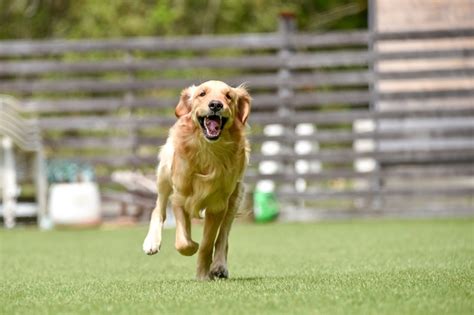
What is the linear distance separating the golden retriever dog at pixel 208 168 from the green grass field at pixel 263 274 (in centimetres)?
20

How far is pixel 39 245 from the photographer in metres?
10.2

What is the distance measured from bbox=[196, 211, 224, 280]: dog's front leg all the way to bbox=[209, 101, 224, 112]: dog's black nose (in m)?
0.61

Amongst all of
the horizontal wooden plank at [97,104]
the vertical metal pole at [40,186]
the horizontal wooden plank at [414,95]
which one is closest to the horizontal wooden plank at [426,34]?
the horizontal wooden plank at [414,95]

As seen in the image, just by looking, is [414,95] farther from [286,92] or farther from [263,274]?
[263,274]

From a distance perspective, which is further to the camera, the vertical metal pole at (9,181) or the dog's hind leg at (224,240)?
the vertical metal pole at (9,181)

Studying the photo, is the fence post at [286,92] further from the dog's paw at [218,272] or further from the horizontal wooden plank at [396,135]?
the dog's paw at [218,272]

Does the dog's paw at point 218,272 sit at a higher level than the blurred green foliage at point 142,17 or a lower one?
lower

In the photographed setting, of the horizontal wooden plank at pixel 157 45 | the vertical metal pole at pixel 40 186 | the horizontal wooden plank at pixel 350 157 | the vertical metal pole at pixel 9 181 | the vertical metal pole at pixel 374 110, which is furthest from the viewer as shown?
the horizontal wooden plank at pixel 157 45

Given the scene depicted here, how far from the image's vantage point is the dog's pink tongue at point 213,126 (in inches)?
245

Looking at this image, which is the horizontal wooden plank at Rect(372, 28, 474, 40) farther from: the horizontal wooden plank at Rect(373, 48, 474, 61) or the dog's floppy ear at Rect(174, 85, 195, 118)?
the dog's floppy ear at Rect(174, 85, 195, 118)

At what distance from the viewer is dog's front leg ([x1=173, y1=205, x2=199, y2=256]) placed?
6281mm

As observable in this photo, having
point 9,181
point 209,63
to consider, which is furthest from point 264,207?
point 9,181

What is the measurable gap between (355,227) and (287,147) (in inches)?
87.2

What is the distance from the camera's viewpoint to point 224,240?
651 centimetres
